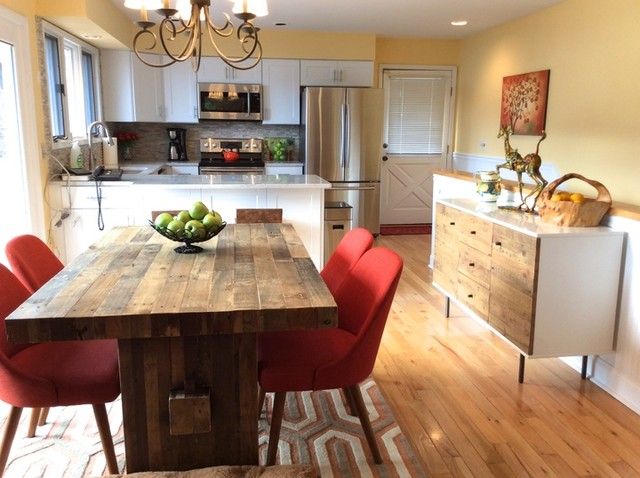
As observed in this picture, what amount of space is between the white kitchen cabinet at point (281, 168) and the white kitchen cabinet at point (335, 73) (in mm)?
939

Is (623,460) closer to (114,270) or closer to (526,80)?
(114,270)

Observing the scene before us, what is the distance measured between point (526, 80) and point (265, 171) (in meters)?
2.89

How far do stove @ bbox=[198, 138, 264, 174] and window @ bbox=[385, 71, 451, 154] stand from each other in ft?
5.65

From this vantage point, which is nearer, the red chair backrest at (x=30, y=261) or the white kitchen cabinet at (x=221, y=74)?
the red chair backrest at (x=30, y=261)

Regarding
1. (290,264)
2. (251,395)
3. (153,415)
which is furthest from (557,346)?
(153,415)

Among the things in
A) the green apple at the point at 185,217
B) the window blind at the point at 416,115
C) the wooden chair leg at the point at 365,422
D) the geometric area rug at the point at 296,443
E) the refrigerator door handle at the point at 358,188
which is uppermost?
the window blind at the point at 416,115

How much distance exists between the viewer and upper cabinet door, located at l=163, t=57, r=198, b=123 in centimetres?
616

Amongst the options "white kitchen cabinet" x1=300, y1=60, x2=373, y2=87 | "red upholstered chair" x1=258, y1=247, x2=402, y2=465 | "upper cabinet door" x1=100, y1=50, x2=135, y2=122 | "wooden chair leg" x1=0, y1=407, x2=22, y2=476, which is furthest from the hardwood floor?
"upper cabinet door" x1=100, y1=50, x2=135, y2=122

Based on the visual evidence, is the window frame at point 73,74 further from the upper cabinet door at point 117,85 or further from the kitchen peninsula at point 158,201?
the kitchen peninsula at point 158,201

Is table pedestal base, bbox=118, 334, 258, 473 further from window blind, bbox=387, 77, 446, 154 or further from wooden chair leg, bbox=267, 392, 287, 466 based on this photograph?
window blind, bbox=387, 77, 446, 154

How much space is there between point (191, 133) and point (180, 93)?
562 millimetres

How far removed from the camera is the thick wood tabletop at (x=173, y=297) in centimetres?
149

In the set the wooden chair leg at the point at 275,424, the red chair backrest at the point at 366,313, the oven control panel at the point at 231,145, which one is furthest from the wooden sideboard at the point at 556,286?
the oven control panel at the point at 231,145

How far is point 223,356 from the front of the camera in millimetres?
1770
